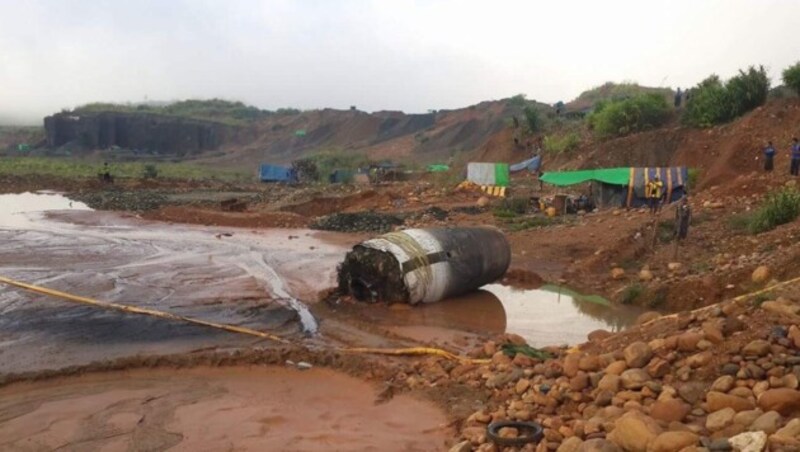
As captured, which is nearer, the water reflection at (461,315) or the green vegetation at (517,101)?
the water reflection at (461,315)

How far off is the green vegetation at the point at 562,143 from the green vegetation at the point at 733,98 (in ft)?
20.6

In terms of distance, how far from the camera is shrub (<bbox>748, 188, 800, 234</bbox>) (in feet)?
46.6

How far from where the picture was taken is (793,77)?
2448cm

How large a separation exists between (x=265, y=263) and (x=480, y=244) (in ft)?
20.2

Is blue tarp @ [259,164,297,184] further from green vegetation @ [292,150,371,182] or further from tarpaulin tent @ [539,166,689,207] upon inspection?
tarpaulin tent @ [539,166,689,207]

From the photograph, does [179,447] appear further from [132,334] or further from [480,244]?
[480,244]

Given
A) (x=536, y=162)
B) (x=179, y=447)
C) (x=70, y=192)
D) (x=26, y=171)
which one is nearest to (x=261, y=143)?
(x=26, y=171)

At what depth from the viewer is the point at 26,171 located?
52.4 metres

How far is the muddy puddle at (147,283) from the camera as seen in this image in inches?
364

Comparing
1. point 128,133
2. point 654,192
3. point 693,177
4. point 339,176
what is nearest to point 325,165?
point 339,176

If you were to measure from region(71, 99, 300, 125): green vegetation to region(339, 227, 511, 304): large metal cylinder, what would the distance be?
8386 cm

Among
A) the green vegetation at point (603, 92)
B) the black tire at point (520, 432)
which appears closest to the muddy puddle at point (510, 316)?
the black tire at point (520, 432)

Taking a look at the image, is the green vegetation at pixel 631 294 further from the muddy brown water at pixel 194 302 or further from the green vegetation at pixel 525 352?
the green vegetation at pixel 525 352

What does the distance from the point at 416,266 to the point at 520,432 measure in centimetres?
618
